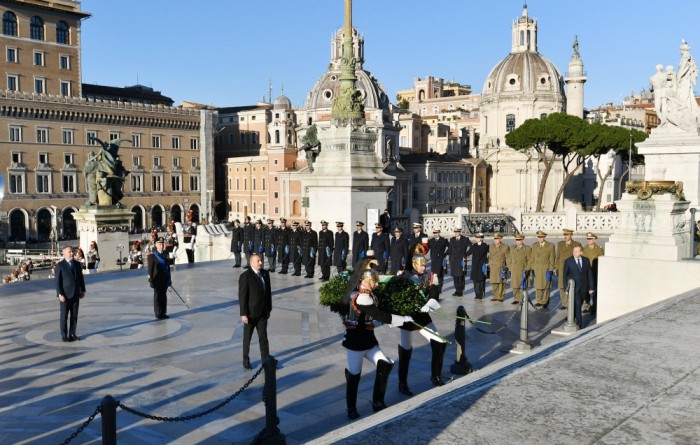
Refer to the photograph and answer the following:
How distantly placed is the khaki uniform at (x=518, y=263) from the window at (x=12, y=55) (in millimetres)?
68824

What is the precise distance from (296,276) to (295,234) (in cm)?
111

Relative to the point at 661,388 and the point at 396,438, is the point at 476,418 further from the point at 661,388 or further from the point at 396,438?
the point at 661,388

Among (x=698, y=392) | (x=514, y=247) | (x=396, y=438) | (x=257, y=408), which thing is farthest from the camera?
(x=514, y=247)

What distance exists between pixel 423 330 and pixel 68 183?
72291mm

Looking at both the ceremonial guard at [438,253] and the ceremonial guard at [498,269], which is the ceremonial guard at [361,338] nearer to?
the ceremonial guard at [498,269]

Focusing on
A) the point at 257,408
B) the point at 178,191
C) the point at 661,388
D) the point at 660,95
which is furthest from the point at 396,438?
the point at 178,191

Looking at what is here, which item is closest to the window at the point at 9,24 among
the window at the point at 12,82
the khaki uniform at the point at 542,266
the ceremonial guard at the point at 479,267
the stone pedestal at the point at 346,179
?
the window at the point at 12,82

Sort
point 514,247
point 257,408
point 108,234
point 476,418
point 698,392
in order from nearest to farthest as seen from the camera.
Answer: point 476,418
point 698,392
point 257,408
point 514,247
point 108,234

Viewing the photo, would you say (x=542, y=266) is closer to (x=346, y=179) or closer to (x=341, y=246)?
(x=341, y=246)

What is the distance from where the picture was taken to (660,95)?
683 inches

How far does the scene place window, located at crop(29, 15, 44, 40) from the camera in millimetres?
69938

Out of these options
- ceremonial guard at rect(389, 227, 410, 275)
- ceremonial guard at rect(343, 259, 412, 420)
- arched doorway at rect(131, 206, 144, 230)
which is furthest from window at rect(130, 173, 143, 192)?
ceremonial guard at rect(343, 259, 412, 420)

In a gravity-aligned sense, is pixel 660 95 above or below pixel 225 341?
above

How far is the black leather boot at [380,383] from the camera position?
21.9 feet
